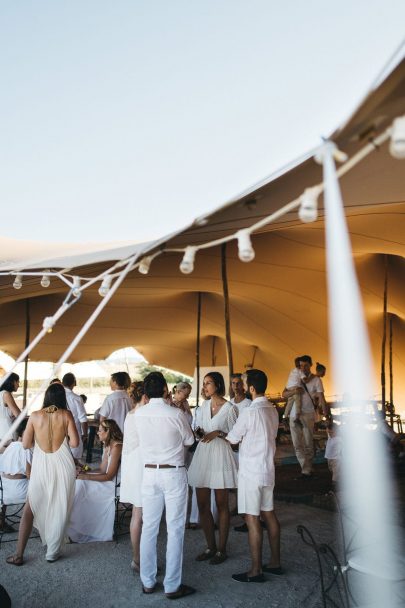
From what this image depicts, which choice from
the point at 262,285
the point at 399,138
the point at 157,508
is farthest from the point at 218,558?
the point at 262,285

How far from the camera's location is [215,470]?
4.16 meters

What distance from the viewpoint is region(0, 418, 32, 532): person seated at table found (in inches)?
197

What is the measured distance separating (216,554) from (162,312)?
1006cm

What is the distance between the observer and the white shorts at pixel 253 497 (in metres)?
Answer: 3.66

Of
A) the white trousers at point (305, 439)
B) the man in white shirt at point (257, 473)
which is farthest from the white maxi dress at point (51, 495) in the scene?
the white trousers at point (305, 439)

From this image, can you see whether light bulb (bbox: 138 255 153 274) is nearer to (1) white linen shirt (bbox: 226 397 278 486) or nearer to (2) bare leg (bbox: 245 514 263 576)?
(1) white linen shirt (bbox: 226 397 278 486)

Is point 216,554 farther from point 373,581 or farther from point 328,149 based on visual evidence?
point 328,149

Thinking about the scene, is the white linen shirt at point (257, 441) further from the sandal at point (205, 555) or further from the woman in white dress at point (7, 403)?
the woman in white dress at point (7, 403)

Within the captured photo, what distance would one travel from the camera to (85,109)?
13.1m

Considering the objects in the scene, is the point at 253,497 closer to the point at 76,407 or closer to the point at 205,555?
the point at 205,555

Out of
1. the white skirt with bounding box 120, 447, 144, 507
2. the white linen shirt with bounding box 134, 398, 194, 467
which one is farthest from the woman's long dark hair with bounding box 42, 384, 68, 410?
the white linen shirt with bounding box 134, 398, 194, 467

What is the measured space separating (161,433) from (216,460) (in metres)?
0.84

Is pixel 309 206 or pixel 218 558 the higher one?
pixel 309 206

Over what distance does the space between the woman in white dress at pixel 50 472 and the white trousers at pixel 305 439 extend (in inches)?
138
